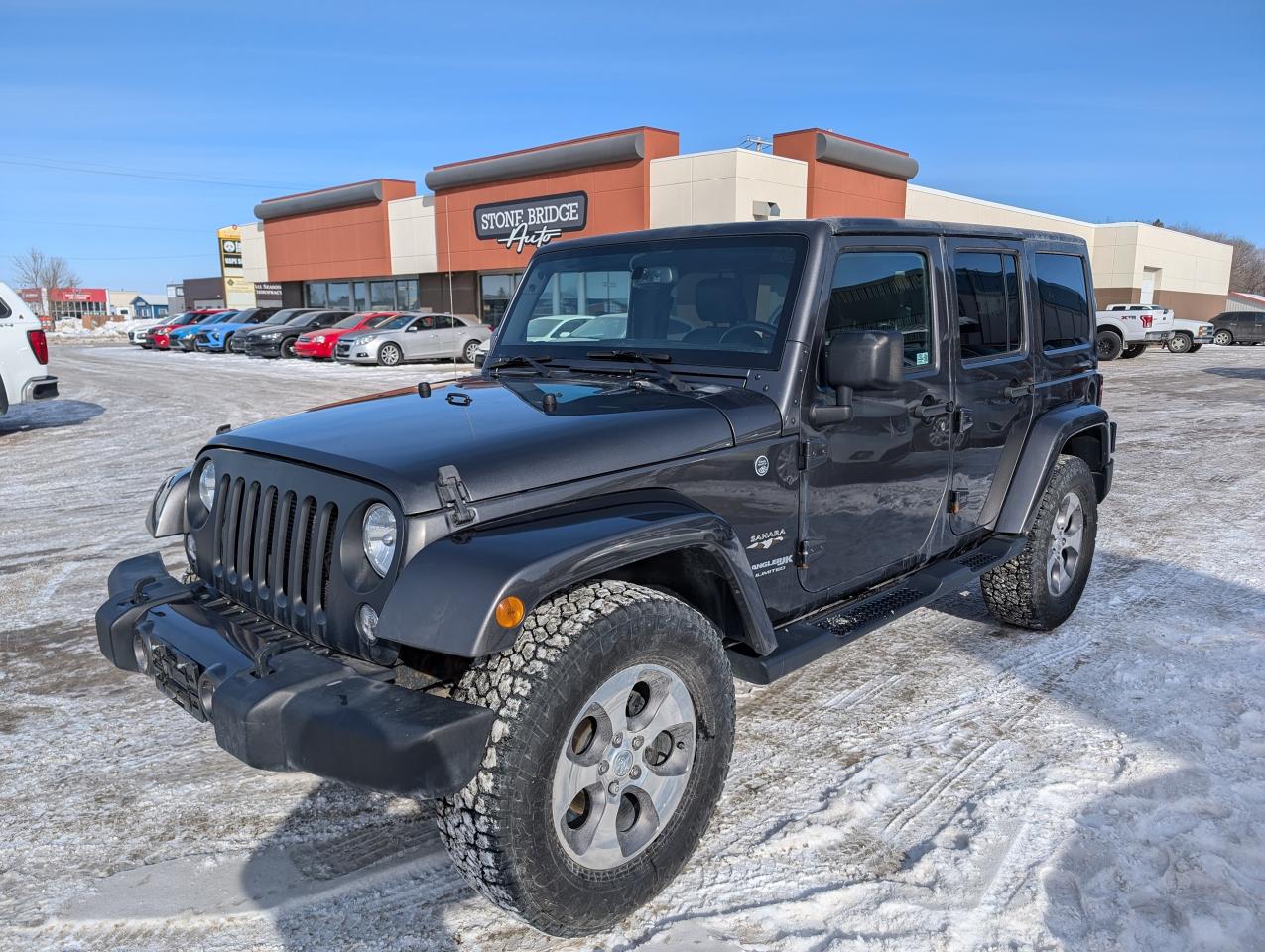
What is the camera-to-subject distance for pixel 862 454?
3.53m

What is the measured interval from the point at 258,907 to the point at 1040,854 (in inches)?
91.8

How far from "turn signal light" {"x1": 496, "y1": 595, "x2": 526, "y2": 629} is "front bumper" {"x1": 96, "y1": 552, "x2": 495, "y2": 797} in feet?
0.72

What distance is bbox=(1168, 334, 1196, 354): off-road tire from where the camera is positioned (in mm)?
29984

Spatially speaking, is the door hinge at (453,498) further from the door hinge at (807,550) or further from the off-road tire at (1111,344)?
the off-road tire at (1111,344)

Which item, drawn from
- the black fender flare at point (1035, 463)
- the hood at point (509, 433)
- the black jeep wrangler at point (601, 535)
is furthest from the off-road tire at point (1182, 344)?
the hood at point (509, 433)

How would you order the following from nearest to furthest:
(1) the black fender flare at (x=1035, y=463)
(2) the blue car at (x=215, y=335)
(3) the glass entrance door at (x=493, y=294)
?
1. (1) the black fender flare at (x=1035, y=463)
2. (2) the blue car at (x=215, y=335)
3. (3) the glass entrance door at (x=493, y=294)

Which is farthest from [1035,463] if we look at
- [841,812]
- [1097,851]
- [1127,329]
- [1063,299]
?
[1127,329]

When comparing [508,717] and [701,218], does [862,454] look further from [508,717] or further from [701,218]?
[701,218]

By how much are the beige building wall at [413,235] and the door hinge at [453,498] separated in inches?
1224

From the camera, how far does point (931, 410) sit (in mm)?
3859

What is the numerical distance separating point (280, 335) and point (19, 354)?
16.6 metres

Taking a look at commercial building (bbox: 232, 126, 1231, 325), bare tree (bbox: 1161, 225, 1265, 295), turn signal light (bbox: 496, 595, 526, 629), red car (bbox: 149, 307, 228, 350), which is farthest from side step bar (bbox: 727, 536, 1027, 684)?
bare tree (bbox: 1161, 225, 1265, 295)

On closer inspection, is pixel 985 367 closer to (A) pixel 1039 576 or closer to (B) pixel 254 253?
(A) pixel 1039 576

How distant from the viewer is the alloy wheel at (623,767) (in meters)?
2.47
